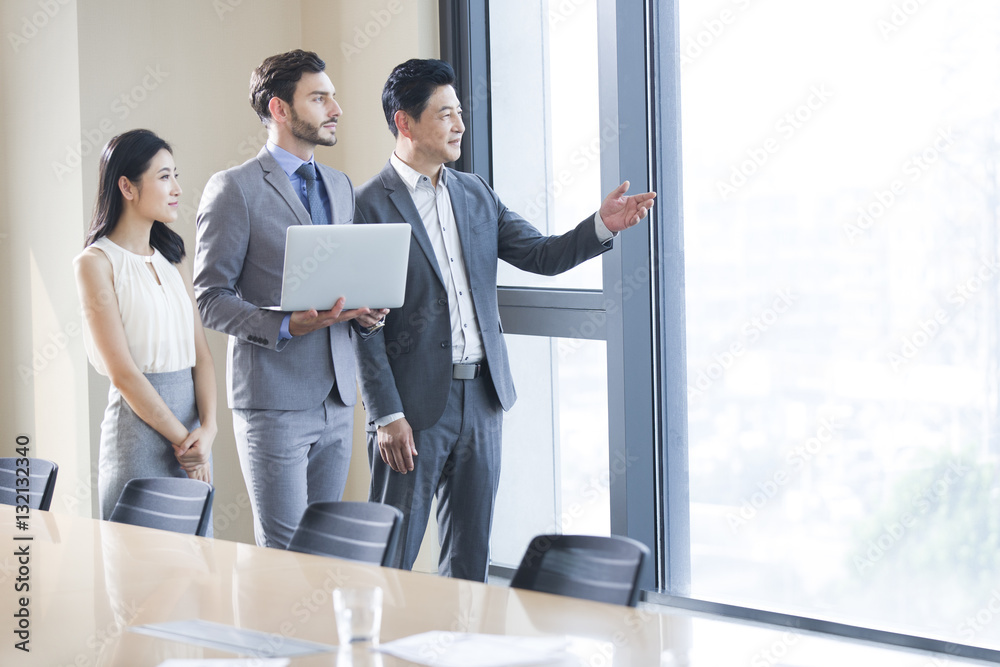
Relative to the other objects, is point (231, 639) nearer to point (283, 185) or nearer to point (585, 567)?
point (585, 567)

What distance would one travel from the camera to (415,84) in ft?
11.3

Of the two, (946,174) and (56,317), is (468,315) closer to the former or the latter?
(946,174)

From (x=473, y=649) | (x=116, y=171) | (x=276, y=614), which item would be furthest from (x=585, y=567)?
(x=116, y=171)

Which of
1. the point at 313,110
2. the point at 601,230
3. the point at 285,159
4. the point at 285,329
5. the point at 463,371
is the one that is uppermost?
the point at 313,110

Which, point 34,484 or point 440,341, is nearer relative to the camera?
point 34,484

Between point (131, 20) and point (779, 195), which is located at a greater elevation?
point (131, 20)

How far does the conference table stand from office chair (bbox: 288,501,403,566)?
0.43 feet

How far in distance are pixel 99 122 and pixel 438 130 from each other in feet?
5.74

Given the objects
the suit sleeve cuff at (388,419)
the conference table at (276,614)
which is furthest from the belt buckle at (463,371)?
the conference table at (276,614)

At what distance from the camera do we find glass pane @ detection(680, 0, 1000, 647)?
11.5ft

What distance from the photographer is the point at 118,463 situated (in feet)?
11.1

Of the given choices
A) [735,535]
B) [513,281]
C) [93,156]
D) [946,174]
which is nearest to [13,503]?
[93,156]

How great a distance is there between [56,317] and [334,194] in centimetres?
175

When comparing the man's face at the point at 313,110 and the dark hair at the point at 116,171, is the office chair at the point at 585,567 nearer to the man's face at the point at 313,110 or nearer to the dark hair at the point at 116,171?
the man's face at the point at 313,110
